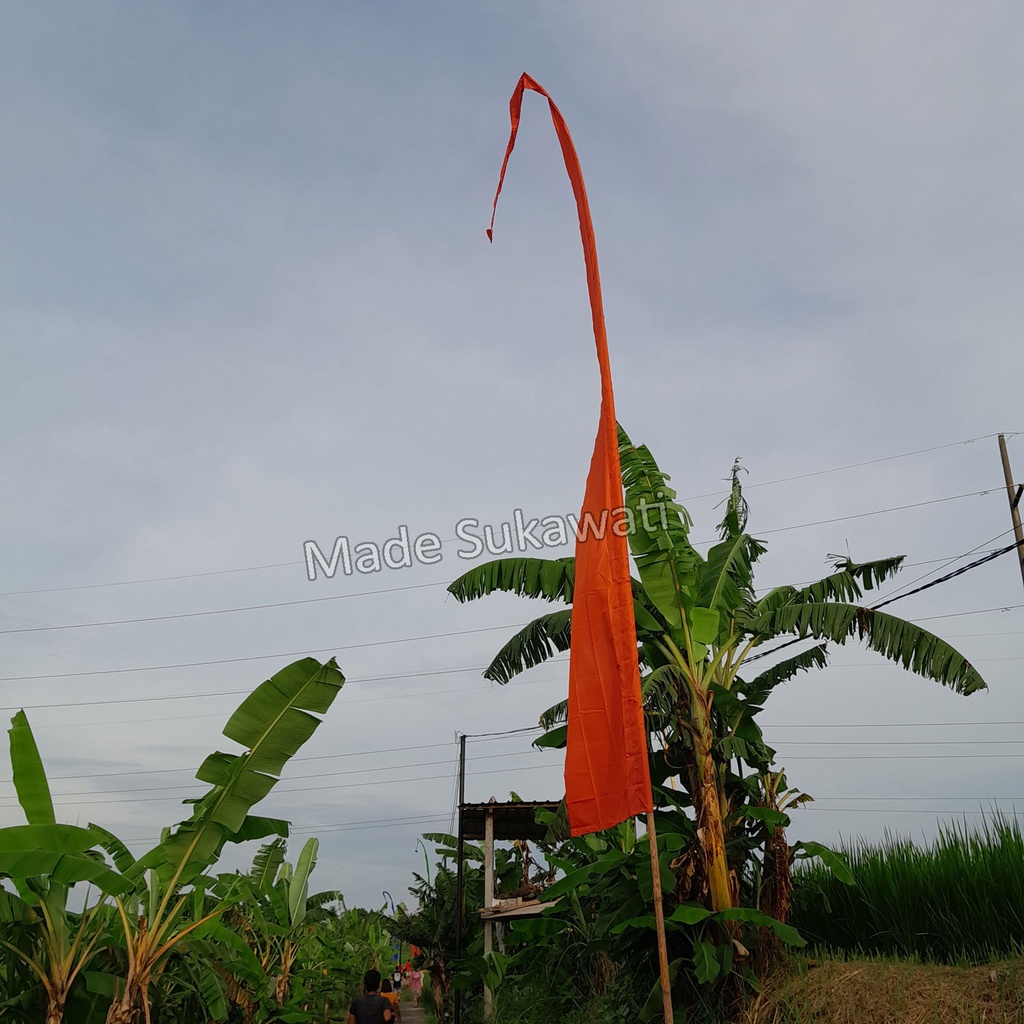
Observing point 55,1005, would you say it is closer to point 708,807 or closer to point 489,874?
point 708,807

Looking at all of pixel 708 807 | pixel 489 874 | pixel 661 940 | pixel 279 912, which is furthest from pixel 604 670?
pixel 489 874

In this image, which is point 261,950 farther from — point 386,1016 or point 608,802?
point 608,802

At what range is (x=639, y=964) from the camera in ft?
30.5

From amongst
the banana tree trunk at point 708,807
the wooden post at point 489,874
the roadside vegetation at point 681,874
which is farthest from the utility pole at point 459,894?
the banana tree trunk at point 708,807

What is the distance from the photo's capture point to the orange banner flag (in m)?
5.98

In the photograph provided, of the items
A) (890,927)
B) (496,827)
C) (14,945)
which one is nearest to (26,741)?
(14,945)

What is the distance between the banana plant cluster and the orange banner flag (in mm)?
2199

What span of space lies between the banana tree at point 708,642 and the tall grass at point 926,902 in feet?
5.79

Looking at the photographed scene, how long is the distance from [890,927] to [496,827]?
10936 mm

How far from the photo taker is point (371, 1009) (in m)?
9.30

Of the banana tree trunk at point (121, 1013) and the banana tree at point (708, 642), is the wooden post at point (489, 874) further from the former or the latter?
the banana tree trunk at point (121, 1013)

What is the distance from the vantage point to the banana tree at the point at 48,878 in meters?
5.87

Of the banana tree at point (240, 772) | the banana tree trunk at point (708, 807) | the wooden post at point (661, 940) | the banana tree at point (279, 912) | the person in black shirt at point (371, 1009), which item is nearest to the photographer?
the wooden post at point (661, 940)

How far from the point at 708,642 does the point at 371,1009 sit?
5.19 metres
